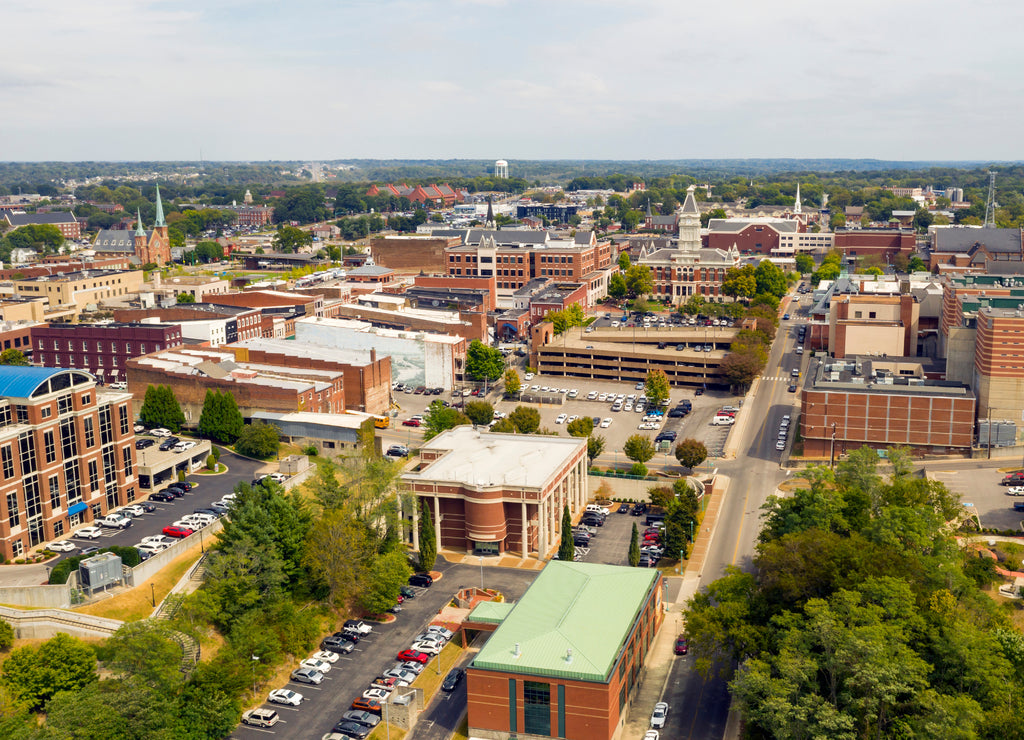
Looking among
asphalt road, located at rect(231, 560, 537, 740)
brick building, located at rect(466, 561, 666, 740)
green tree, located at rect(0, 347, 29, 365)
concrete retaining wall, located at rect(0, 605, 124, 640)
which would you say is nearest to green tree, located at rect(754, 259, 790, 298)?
asphalt road, located at rect(231, 560, 537, 740)

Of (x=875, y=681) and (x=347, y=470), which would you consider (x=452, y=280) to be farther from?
(x=875, y=681)

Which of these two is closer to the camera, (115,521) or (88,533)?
(88,533)

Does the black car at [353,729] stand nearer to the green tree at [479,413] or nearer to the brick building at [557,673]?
the brick building at [557,673]

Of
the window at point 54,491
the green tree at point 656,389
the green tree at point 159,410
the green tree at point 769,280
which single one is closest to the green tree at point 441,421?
the green tree at point 656,389

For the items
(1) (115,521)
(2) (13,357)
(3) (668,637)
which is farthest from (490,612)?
(2) (13,357)

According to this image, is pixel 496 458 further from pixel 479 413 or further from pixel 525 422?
pixel 479 413

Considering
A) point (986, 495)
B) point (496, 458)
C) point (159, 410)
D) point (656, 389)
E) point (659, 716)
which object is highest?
point (159, 410)

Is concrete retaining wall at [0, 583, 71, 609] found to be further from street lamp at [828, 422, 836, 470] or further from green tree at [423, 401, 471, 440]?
street lamp at [828, 422, 836, 470]
